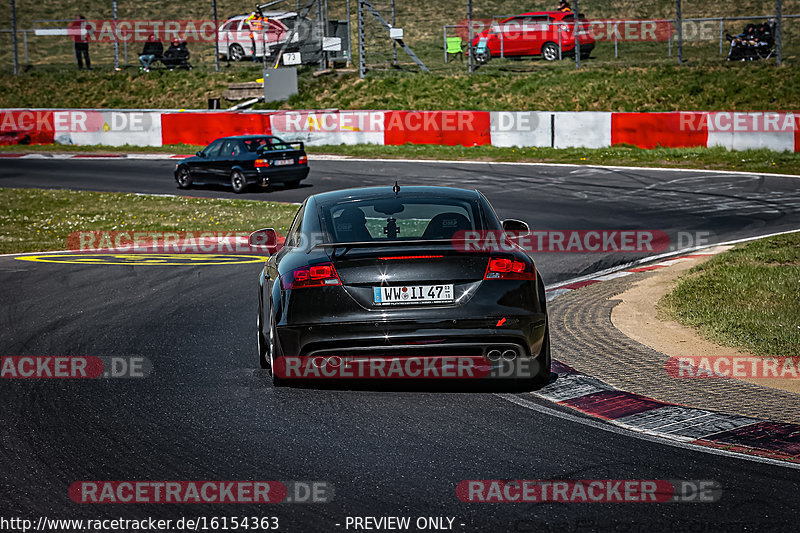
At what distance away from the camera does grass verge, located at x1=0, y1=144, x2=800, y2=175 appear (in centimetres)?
2483

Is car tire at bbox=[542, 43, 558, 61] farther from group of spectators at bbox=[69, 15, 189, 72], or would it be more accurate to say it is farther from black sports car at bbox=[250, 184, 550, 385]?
black sports car at bbox=[250, 184, 550, 385]

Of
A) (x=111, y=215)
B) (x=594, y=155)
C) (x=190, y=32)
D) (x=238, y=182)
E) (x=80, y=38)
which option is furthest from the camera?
(x=190, y=32)

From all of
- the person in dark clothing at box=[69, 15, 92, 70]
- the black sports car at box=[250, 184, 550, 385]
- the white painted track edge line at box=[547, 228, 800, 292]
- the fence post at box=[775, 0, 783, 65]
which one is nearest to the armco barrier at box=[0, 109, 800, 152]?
the fence post at box=[775, 0, 783, 65]

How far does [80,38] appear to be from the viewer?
44.6 metres

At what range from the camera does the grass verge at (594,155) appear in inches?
977

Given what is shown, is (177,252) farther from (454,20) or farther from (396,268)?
(454,20)

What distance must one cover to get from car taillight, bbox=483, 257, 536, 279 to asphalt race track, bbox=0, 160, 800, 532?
86 cm

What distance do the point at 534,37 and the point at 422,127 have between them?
9.30 meters

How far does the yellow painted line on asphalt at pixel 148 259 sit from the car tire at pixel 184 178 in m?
9.33

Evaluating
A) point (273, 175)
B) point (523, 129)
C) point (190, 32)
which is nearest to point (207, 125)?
point (523, 129)

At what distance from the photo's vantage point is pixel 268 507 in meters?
5.02

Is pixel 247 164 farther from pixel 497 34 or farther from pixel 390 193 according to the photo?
pixel 497 34

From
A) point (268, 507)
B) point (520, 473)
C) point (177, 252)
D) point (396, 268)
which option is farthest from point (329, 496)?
point (177, 252)

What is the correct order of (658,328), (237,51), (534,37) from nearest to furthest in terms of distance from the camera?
1. (658,328)
2. (534,37)
3. (237,51)
